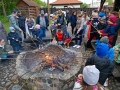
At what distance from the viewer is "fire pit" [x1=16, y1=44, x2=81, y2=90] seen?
3.13m

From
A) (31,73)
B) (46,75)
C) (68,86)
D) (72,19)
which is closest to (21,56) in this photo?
(31,73)

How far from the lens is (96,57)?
271cm

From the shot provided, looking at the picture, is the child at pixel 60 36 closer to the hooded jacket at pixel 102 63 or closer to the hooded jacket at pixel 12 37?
the hooded jacket at pixel 12 37

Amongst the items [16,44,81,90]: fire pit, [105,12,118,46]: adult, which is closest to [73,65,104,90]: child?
[16,44,81,90]: fire pit

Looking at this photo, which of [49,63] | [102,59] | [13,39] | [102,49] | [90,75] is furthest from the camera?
[13,39]

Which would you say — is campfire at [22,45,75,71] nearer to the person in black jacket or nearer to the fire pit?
the fire pit

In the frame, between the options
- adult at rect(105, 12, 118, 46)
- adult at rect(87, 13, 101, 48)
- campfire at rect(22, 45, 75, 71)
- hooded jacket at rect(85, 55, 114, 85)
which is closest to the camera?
hooded jacket at rect(85, 55, 114, 85)

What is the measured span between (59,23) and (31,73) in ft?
11.8

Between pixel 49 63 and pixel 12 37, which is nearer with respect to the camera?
pixel 49 63

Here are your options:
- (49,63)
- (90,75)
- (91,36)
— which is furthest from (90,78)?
(91,36)

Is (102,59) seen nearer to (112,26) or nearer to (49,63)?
(49,63)

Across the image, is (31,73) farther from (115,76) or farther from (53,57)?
(115,76)

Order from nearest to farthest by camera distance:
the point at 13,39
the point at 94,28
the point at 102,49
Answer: the point at 102,49 → the point at 13,39 → the point at 94,28

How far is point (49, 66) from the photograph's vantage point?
3.52 metres
